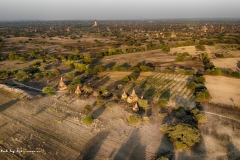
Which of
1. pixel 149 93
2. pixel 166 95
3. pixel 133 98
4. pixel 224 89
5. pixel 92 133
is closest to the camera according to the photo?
pixel 92 133

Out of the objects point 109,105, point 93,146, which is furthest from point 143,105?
point 93,146

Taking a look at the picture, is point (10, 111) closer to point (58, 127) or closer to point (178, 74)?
point (58, 127)

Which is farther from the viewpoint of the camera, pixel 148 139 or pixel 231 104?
pixel 231 104

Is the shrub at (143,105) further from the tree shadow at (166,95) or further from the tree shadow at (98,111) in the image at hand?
the tree shadow at (98,111)

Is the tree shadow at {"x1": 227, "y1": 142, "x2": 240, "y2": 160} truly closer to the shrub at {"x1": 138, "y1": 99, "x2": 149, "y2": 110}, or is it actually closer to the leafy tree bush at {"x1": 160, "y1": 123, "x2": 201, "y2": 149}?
the leafy tree bush at {"x1": 160, "y1": 123, "x2": 201, "y2": 149}

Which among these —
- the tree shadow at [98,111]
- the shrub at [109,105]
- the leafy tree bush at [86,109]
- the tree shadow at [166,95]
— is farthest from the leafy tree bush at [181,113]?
the leafy tree bush at [86,109]

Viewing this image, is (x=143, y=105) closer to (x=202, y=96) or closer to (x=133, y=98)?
(x=133, y=98)

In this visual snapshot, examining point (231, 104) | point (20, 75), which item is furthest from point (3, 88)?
point (231, 104)
